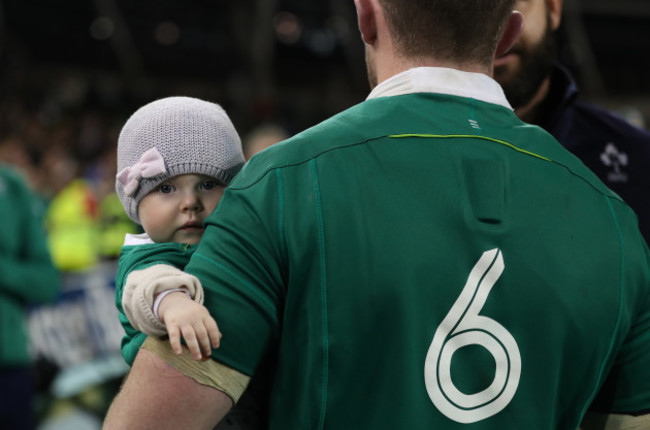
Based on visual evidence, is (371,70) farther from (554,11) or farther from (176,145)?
(554,11)

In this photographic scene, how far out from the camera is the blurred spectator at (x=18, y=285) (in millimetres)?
4223

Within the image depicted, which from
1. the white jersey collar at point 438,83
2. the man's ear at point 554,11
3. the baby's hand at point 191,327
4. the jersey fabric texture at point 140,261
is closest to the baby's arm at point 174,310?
the baby's hand at point 191,327

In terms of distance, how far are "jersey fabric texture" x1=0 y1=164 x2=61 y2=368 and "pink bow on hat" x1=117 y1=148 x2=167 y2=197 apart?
108 inches

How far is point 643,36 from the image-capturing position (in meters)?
19.7

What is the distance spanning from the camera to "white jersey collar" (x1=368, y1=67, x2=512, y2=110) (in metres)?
1.44

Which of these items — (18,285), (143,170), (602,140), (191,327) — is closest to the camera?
(191,327)

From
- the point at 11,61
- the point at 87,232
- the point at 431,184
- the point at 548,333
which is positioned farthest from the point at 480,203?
the point at 11,61

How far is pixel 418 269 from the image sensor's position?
1.30 meters

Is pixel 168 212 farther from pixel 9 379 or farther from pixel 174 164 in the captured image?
pixel 9 379

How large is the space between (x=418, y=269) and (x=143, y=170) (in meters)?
0.71

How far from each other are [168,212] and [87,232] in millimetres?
7500

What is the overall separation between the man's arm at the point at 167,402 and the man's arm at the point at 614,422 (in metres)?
0.74

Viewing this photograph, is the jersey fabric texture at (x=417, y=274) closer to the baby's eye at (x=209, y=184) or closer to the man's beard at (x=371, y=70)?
the man's beard at (x=371, y=70)

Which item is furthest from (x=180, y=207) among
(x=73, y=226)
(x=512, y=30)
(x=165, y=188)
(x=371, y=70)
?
(x=73, y=226)
